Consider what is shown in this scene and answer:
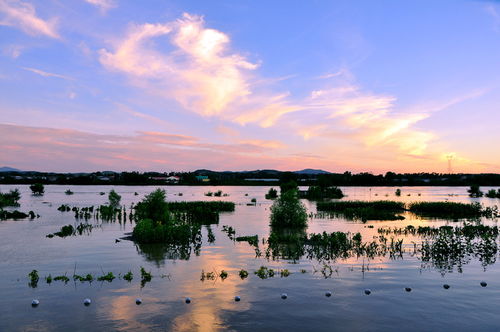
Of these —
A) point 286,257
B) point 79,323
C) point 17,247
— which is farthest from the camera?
point 17,247

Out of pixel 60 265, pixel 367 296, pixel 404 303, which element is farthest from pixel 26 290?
pixel 404 303

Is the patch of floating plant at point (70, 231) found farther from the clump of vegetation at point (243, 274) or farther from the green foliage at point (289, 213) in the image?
the clump of vegetation at point (243, 274)

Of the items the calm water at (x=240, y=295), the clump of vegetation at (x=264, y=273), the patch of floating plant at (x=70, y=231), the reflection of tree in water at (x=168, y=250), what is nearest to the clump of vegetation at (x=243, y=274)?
the calm water at (x=240, y=295)

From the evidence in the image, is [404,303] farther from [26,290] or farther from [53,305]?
[26,290]

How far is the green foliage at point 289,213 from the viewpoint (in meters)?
42.6

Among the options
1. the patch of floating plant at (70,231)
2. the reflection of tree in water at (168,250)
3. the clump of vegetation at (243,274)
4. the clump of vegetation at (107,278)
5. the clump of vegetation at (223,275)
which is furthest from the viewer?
the patch of floating plant at (70,231)

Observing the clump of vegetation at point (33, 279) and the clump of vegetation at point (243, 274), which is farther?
the clump of vegetation at point (243, 274)

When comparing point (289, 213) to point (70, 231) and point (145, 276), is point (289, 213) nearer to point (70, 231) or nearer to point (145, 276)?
point (70, 231)

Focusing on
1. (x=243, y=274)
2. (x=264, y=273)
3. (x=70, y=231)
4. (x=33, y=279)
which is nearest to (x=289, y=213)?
(x=70, y=231)

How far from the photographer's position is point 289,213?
141 feet

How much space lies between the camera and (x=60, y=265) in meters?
22.7

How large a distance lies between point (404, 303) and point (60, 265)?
18633 millimetres

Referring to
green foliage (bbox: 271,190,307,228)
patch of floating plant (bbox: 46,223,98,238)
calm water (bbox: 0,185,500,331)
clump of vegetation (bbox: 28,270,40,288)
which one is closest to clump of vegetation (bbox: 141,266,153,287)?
calm water (bbox: 0,185,500,331)

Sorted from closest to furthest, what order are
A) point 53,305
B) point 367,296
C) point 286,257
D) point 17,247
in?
point 53,305, point 367,296, point 286,257, point 17,247
